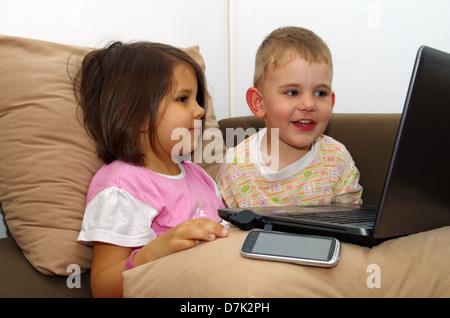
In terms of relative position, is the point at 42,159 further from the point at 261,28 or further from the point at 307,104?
the point at 261,28

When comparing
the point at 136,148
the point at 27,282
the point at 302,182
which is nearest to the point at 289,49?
the point at 302,182

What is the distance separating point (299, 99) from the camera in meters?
1.05

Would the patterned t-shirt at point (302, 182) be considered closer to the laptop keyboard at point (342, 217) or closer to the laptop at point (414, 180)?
the laptop keyboard at point (342, 217)

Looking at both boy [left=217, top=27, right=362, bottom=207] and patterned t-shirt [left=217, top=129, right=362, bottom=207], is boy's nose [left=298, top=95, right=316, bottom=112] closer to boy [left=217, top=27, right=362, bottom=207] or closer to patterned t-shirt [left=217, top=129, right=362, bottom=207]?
boy [left=217, top=27, right=362, bottom=207]

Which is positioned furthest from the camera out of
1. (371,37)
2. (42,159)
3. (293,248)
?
(371,37)

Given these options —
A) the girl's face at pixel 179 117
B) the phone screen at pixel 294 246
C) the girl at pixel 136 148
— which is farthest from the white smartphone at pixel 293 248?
the girl's face at pixel 179 117

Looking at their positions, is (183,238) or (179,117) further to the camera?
(179,117)

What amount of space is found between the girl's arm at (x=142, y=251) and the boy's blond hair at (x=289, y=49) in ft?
1.81

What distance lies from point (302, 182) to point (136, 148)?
1.54ft

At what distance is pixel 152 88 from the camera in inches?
36.5
